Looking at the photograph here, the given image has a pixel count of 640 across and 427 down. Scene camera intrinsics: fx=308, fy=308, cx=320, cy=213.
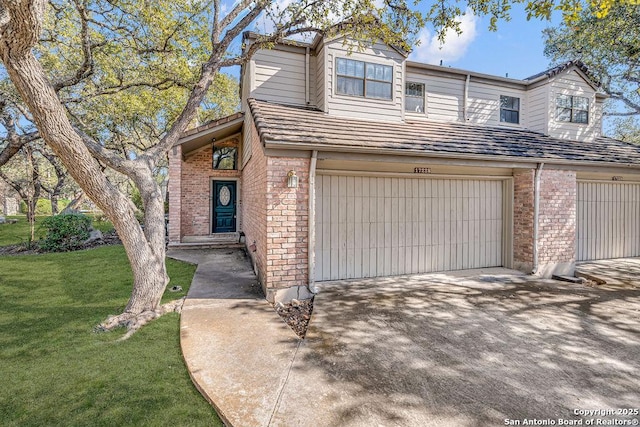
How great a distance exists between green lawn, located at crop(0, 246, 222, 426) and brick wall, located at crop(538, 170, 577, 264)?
7916 millimetres

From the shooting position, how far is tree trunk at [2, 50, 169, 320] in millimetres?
3428

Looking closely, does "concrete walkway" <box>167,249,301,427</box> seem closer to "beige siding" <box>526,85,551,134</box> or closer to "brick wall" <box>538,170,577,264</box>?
"brick wall" <box>538,170,577,264</box>

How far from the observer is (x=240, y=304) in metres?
5.27

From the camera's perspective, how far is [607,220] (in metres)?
9.00

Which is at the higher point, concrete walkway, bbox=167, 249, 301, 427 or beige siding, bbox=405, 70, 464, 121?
beige siding, bbox=405, 70, 464, 121

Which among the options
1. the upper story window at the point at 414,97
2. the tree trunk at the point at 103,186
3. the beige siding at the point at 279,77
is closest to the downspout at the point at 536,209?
the upper story window at the point at 414,97

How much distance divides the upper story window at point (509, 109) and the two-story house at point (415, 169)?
0.04 m

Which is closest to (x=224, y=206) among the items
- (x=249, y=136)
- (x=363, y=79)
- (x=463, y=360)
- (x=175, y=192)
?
(x=175, y=192)

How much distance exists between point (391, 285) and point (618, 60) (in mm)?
14742

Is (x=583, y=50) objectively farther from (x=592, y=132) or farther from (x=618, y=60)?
(x=592, y=132)

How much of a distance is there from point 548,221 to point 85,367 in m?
9.03

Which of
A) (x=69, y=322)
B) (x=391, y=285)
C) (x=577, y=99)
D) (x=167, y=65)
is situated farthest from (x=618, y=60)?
(x=69, y=322)

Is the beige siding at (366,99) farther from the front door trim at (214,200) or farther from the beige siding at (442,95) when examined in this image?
the front door trim at (214,200)

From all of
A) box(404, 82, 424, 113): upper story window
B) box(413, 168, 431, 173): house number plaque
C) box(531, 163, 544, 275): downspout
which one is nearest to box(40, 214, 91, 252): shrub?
box(413, 168, 431, 173): house number plaque
